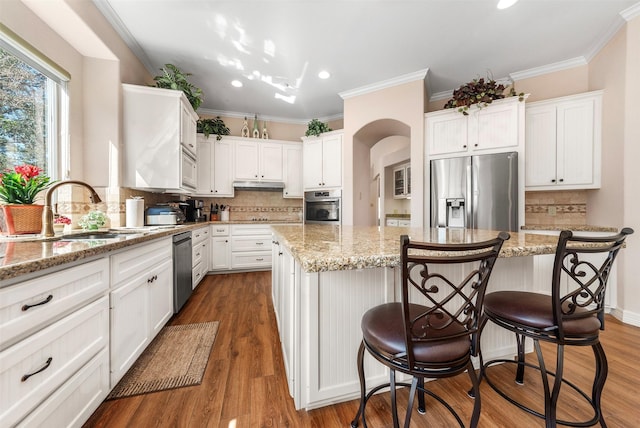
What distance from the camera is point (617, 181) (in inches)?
95.6

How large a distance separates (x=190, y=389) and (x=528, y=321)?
181cm

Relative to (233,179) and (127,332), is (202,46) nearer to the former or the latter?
(233,179)

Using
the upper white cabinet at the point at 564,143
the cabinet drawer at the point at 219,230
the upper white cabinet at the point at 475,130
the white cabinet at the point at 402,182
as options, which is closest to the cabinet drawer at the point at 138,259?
the cabinet drawer at the point at 219,230

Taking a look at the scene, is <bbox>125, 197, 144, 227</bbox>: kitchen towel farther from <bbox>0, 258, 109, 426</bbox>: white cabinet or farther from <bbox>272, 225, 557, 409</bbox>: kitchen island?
<bbox>272, 225, 557, 409</bbox>: kitchen island

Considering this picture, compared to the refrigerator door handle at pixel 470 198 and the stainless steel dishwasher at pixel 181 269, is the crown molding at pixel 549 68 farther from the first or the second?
the stainless steel dishwasher at pixel 181 269

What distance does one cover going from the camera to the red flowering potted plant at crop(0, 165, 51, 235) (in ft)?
4.54

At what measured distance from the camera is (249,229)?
4031 mm

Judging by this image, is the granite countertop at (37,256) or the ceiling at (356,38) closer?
the granite countertop at (37,256)

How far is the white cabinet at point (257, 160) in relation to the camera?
4.26 metres

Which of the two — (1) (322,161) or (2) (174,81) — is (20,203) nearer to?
(2) (174,81)

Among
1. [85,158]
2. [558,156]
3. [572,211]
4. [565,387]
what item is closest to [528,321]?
[565,387]

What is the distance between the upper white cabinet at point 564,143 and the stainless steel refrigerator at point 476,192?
18.7 inches

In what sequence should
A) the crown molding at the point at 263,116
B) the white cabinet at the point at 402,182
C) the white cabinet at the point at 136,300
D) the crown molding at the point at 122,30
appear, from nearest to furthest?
the white cabinet at the point at 136,300 < the crown molding at the point at 122,30 < the crown molding at the point at 263,116 < the white cabinet at the point at 402,182

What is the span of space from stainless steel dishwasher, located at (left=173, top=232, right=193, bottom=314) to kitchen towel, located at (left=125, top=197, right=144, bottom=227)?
398 mm
